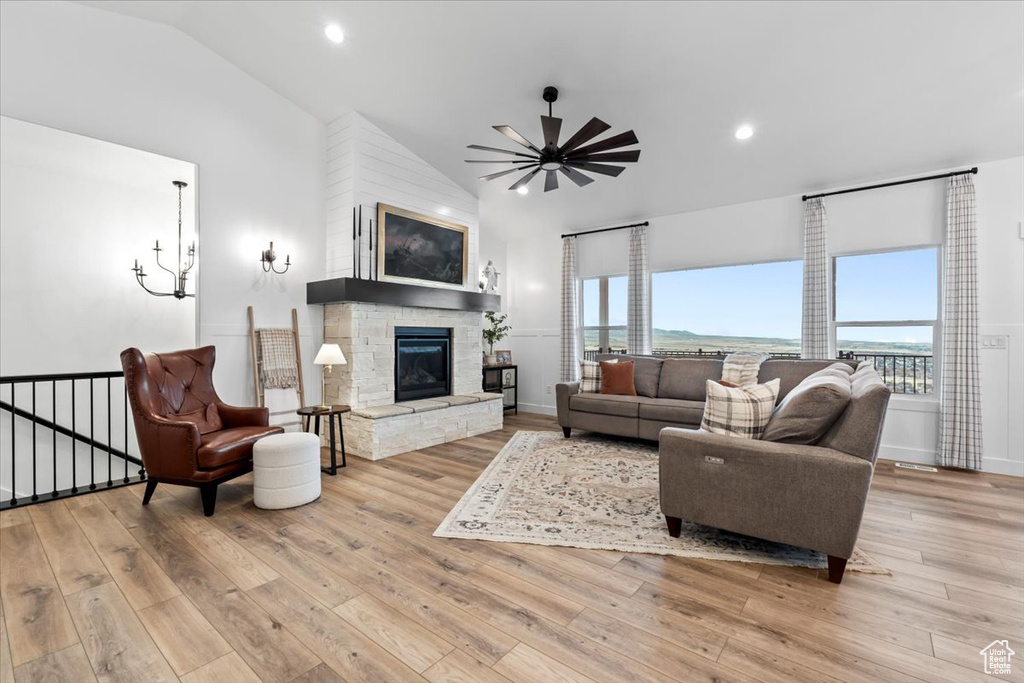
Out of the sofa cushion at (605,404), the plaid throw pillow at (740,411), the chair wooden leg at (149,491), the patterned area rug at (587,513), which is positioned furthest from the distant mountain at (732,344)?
the chair wooden leg at (149,491)

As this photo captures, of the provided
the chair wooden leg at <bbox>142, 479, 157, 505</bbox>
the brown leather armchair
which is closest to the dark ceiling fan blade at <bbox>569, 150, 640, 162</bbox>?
the brown leather armchair

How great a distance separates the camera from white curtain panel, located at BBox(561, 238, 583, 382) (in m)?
6.63

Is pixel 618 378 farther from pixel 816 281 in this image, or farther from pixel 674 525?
pixel 674 525

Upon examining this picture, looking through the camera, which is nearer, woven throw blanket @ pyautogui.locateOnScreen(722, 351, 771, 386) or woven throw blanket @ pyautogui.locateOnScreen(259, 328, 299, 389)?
woven throw blanket @ pyautogui.locateOnScreen(259, 328, 299, 389)

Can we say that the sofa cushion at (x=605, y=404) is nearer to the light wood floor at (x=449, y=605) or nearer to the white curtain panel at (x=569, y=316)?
the white curtain panel at (x=569, y=316)

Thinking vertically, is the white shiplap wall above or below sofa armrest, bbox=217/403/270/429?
above

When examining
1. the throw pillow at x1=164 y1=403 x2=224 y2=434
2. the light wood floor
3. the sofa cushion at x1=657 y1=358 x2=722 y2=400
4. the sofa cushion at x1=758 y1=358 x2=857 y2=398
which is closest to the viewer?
the light wood floor

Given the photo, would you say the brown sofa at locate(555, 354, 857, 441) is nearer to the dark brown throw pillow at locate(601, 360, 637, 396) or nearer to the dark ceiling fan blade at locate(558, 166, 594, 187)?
the dark brown throw pillow at locate(601, 360, 637, 396)

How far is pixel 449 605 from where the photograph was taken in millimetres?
1940

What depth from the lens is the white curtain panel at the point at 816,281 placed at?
4.78 metres

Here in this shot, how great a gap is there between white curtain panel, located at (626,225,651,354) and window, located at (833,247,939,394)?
2.08 metres

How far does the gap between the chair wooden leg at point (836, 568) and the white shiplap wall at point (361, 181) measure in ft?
14.5

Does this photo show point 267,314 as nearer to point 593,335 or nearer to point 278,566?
point 278,566

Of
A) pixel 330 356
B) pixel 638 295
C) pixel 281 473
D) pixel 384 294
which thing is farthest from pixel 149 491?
pixel 638 295
